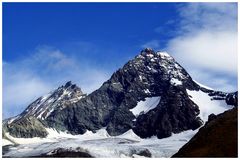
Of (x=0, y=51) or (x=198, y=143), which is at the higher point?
(x=0, y=51)

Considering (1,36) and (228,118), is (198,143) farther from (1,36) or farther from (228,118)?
(1,36)

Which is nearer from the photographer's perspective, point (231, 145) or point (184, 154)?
point (231, 145)

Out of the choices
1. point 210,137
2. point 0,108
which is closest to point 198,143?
point 210,137

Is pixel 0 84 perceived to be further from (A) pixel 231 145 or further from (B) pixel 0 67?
(A) pixel 231 145

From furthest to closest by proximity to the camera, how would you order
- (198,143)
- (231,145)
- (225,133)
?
(198,143)
(225,133)
(231,145)

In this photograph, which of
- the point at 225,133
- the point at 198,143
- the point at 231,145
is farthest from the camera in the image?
the point at 198,143

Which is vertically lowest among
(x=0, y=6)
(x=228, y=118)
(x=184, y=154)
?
(x=184, y=154)
